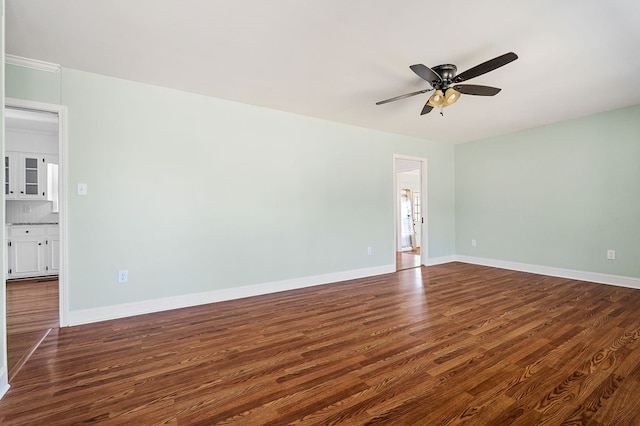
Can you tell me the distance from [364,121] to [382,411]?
12.3ft

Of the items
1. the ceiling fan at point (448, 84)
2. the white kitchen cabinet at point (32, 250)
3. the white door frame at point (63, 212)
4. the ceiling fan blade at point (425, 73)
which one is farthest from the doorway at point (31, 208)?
the ceiling fan at point (448, 84)

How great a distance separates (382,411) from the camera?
1550 millimetres

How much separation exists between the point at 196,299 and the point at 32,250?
144 inches

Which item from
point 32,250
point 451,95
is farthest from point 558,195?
point 32,250

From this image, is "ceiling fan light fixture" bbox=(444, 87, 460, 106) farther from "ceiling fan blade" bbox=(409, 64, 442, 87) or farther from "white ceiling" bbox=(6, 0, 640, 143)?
"white ceiling" bbox=(6, 0, 640, 143)

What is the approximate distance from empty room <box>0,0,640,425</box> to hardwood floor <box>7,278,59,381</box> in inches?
1.4

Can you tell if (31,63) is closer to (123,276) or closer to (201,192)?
(201,192)

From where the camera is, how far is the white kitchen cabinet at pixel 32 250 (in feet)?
15.4

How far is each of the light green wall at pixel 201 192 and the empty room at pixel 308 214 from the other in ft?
0.07

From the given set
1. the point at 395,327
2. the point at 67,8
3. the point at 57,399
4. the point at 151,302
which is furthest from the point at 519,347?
the point at 67,8

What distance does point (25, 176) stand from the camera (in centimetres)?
498

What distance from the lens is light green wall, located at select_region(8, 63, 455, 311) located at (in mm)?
2859

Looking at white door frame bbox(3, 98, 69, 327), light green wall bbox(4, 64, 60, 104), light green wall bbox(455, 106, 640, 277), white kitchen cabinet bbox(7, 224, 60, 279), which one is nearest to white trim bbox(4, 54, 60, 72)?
light green wall bbox(4, 64, 60, 104)

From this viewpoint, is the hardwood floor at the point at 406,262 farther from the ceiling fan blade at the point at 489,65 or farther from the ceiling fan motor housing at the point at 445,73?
the ceiling fan blade at the point at 489,65
